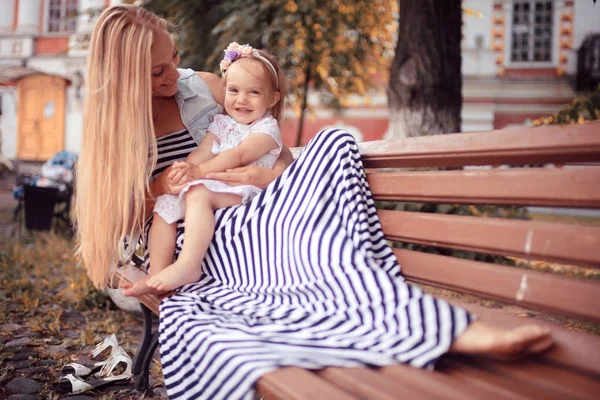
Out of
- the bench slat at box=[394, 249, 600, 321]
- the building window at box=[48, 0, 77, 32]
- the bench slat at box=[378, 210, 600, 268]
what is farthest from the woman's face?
the building window at box=[48, 0, 77, 32]

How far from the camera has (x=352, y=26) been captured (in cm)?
946

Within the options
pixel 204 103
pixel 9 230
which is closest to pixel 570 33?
pixel 9 230

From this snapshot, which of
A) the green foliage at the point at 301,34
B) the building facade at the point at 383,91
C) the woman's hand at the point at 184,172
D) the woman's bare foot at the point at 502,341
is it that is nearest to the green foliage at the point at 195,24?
the green foliage at the point at 301,34

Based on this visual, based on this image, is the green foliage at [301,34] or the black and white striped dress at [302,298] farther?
the green foliage at [301,34]

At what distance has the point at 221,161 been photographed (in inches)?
84.7

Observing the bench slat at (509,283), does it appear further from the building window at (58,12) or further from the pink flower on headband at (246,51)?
the building window at (58,12)

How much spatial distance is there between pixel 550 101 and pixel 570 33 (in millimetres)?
2213

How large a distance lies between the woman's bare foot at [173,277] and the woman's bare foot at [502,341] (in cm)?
95

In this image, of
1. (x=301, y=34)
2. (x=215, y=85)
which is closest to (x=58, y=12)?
(x=301, y=34)

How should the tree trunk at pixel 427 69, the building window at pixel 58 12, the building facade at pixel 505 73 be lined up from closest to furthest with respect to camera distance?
the tree trunk at pixel 427 69
the building facade at pixel 505 73
the building window at pixel 58 12

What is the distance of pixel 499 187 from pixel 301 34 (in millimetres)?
7319

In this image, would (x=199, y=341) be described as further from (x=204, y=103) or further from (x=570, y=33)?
(x=570, y=33)

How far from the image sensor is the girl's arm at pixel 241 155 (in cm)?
214

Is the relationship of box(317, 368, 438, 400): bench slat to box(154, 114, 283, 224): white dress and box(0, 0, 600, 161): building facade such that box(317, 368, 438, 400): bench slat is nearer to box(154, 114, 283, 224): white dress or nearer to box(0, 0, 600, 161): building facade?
box(154, 114, 283, 224): white dress
